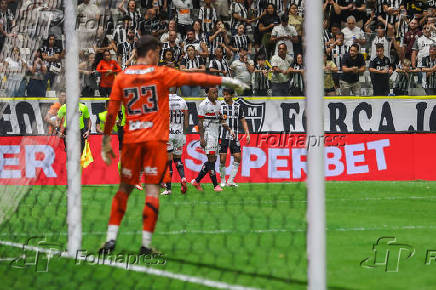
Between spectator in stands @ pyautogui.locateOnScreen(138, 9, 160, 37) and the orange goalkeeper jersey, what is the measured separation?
9.69 metres

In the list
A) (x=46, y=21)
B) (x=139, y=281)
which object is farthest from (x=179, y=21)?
(x=139, y=281)

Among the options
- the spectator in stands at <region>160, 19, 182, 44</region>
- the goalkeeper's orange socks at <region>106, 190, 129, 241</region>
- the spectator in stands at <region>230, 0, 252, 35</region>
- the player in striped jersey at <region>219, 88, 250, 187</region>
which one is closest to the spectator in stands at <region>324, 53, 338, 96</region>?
the player in striped jersey at <region>219, 88, 250, 187</region>

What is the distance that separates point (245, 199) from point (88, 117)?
4208mm

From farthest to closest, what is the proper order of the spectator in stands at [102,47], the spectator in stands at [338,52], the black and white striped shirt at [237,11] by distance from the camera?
the black and white striped shirt at [237,11], the spectator in stands at [338,52], the spectator in stands at [102,47]

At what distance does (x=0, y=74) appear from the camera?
840cm

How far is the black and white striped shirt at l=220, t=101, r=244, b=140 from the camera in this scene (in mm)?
16516

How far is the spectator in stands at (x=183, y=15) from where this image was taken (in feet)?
62.2

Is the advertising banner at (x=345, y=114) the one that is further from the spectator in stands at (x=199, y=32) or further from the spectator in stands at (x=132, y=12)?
the spectator in stands at (x=132, y=12)

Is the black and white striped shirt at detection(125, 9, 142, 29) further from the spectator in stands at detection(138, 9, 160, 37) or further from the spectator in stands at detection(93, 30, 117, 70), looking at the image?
the spectator in stands at detection(93, 30, 117, 70)

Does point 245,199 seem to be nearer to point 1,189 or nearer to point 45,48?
point 45,48

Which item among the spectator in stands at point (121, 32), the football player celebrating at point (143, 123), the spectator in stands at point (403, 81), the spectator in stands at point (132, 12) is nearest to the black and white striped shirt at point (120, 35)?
the spectator in stands at point (121, 32)

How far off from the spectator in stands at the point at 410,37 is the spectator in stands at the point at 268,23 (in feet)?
10.9

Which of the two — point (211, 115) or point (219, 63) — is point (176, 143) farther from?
point (219, 63)

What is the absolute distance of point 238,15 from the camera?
1950 cm
